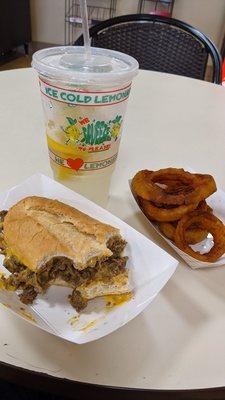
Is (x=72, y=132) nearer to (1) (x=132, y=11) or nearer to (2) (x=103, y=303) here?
(2) (x=103, y=303)

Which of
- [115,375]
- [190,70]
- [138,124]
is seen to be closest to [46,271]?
[115,375]

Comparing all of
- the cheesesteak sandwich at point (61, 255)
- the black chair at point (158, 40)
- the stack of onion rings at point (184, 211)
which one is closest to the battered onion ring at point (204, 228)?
the stack of onion rings at point (184, 211)

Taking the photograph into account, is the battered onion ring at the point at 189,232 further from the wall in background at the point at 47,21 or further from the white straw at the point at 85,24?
the wall in background at the point at 47,21

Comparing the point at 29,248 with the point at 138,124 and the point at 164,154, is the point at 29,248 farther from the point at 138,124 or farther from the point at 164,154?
the point at 138,124

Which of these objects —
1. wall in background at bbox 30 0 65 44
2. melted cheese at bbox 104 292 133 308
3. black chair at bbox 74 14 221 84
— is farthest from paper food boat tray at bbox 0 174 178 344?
wall in background at bbox 30 0 65 44

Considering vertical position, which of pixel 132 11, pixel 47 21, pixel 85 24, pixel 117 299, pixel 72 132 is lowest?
pixel 47 21

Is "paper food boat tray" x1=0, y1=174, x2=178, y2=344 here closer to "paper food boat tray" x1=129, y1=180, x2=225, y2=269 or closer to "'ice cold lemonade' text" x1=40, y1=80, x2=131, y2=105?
"paper food boat tray" x1=129, y1=180, x2=225, y2=269

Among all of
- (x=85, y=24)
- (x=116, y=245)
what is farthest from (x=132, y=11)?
(x=116, y=245)
